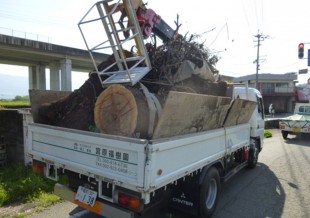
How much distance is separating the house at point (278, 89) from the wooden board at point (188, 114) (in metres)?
37.0

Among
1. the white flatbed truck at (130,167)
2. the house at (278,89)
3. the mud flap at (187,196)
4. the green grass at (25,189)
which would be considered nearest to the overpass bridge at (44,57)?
the green grass at (25,189)

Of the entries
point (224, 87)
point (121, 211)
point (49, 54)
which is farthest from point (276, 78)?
point (121, 211)

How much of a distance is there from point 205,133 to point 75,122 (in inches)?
77.9

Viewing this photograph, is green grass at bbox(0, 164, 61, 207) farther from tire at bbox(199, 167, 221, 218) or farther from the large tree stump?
tire at bbox(199, 167, 221, 218)

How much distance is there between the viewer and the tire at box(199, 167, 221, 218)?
3.83 metres

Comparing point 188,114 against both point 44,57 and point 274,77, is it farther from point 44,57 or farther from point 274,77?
point 274,77

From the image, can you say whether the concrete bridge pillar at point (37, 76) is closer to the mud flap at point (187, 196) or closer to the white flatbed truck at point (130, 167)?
the white flatbed truck at point (130, 167)

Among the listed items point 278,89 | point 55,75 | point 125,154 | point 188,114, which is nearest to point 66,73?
point 55,75

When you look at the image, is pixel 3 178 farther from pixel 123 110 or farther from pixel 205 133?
pixel 205 133

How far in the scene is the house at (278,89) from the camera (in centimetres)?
4206

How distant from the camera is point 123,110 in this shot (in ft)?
11.2

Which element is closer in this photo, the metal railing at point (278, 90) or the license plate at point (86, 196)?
the license plate at point (86, 196)

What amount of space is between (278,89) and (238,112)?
1712 inches

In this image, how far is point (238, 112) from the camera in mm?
5254
